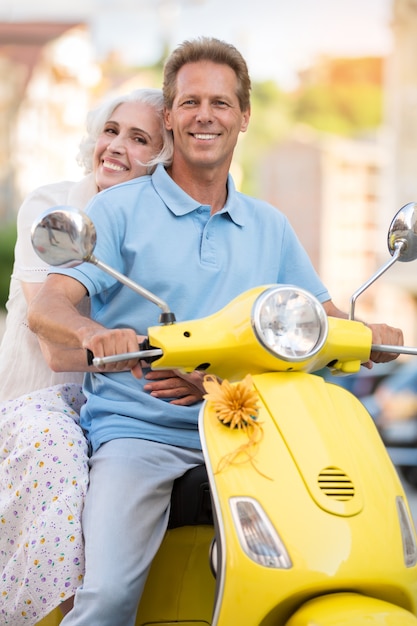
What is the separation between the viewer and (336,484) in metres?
2.34

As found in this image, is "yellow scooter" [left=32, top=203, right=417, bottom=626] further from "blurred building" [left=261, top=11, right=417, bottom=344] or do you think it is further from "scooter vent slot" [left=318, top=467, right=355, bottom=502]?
"blurred building" [left=261, top=11, right=417, bottom=344]

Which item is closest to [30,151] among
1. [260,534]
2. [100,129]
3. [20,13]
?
[20,13]

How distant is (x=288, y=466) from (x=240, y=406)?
160 millimetres

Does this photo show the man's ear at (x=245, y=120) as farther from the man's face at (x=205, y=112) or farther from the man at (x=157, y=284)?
A: the man's face at (x=205, y=112)

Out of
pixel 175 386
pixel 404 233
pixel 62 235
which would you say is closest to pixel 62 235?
pixel 62 235

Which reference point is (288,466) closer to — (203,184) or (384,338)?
(384,338)

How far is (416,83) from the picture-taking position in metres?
24.3

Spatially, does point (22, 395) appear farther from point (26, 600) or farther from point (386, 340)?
point (386, 340)

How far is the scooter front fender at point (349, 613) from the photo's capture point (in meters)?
2.12

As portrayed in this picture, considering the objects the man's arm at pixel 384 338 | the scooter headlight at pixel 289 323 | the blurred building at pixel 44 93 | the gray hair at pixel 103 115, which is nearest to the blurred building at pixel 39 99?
the blurred building at pixel 44 93

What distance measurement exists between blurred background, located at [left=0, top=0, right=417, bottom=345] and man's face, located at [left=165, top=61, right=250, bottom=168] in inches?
810

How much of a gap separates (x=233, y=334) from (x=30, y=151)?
28.4 m

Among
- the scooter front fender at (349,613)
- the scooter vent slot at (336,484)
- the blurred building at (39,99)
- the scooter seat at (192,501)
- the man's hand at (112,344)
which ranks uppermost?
the blurred building at (39,99)

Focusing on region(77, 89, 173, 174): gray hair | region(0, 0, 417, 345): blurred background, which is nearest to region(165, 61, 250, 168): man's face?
region(77, 89, 173, 174): gray hair
